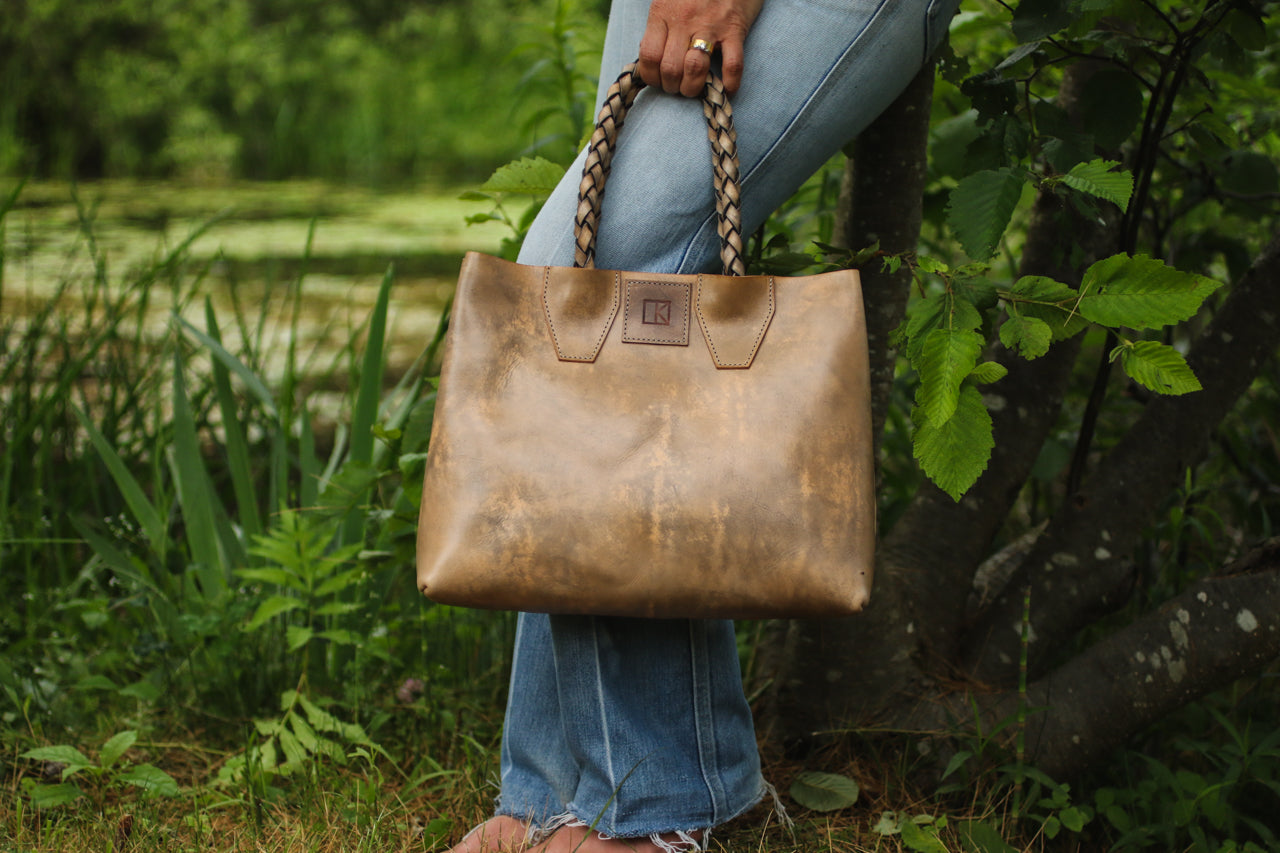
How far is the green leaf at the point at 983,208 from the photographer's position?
34.0 inches

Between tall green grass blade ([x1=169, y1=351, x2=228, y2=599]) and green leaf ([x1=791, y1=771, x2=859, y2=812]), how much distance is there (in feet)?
2.92

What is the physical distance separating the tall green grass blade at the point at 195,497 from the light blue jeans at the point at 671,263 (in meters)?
0.68

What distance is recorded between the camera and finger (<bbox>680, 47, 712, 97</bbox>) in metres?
0.83

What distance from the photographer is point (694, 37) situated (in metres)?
0.83

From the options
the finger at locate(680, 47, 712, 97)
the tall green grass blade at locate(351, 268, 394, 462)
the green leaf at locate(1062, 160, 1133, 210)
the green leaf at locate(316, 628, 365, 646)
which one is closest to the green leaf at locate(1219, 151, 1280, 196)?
the green leaf at locate(1062, 160, 1133, 210)

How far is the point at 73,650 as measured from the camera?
154cm

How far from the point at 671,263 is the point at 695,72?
A: 6.4 inches

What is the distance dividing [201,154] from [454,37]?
335 cm

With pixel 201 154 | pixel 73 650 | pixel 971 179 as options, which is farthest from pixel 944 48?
pixel 201 154

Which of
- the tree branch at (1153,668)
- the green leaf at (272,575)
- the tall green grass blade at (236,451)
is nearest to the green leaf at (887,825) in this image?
the tree branch at (1153,668)

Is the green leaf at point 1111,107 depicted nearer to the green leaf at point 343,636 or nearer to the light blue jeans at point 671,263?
the light blue jeans at point 671,263

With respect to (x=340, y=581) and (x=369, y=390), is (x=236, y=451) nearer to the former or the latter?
(x=369, y=390)

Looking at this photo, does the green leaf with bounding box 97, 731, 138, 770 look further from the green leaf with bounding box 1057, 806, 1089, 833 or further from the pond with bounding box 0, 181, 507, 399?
the pond with bounding box 0, 181, 507, 399

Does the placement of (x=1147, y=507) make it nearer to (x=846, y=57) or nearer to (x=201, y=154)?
(x=846, y=57)
